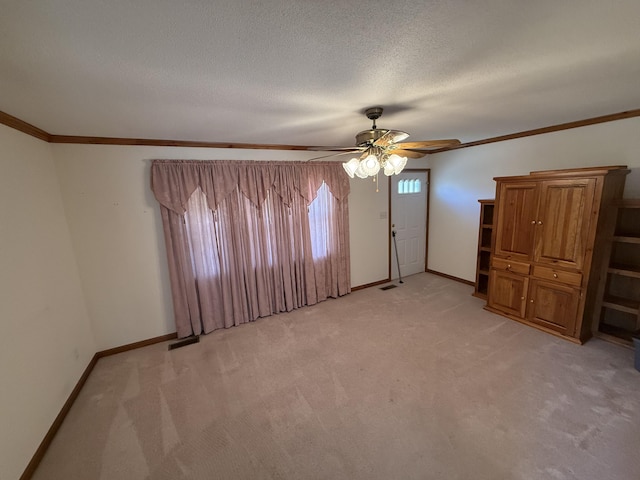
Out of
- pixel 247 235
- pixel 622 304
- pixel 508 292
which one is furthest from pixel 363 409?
pixel 622 304

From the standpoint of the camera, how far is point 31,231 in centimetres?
197

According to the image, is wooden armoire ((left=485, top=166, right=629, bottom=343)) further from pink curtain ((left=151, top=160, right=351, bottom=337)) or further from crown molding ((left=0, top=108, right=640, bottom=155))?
pink curtain ((left=151, top=160, right=351, bottom=337))

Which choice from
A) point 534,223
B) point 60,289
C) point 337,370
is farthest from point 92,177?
point 534,223

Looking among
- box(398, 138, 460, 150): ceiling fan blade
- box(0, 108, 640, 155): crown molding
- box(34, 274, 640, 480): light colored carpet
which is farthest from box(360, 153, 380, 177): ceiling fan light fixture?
box(34, 274, 640, 480): light colored carpet

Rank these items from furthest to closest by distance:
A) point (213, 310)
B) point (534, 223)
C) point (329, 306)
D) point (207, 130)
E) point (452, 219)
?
point (452, 219), point (329, 306), point (213, 310), point (534, 223), point (207, 130)

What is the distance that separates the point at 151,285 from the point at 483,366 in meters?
3.56

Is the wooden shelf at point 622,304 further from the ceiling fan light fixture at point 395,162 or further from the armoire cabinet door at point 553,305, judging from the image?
the ceiling fan light fixture at point 395,162

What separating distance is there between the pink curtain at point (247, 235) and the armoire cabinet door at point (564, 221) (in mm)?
2344

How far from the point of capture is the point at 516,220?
9.86ft

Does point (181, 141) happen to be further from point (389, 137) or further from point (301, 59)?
point (389, 137)

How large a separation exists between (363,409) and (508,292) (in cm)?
245

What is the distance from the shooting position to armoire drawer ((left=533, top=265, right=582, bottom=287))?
2582 mm

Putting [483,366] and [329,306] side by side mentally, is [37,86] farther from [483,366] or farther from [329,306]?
[483,366]

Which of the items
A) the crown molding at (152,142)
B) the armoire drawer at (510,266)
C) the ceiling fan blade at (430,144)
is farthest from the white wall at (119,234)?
the armoire drawer at (510,266)
